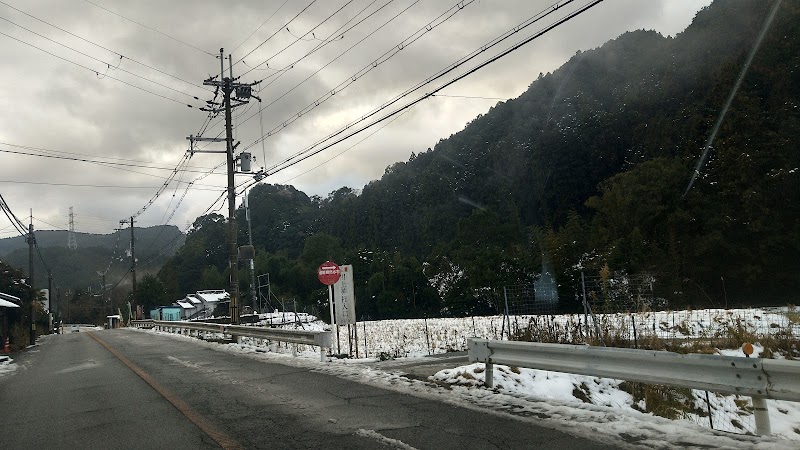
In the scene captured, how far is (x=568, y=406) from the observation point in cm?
742

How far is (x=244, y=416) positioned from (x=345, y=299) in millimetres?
9193

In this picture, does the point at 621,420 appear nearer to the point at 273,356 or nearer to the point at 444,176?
the point at 273,356

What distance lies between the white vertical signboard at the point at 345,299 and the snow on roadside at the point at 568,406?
3.46m

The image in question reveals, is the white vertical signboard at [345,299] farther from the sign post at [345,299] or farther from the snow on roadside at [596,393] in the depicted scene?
the snow on roadside at [596,393]

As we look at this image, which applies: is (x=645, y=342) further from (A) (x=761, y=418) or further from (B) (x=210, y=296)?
(B) (x=210, y=296)

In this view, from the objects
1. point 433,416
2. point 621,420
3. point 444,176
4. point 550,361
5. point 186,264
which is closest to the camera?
point 621,420

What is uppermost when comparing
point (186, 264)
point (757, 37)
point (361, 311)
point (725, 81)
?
point (757, 37)

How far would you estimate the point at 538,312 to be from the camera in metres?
19.2

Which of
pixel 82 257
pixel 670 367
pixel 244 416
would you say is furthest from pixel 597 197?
pixel 82 257

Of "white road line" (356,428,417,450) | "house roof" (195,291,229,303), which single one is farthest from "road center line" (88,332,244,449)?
"house roof" (195,291,229,303)

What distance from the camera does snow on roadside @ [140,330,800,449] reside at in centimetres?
562

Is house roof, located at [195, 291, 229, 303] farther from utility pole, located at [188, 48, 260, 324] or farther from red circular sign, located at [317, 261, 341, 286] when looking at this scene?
red circular sign, located at [317, 261, 341, 286]

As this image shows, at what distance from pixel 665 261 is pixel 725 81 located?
16577 mm

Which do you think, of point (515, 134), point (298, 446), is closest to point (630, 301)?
point (298, 446)
